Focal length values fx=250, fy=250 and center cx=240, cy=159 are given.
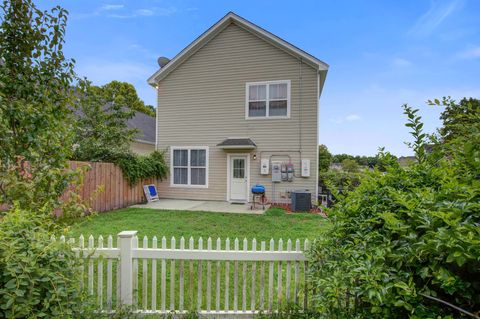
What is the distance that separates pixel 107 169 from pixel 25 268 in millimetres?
7996

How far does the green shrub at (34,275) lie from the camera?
1387mm

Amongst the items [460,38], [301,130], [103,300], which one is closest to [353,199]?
[103,300]

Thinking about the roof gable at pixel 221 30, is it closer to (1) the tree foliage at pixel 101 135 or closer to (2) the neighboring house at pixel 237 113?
(2) the neighboring house at pixel 237 113

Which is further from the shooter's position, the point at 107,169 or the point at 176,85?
the point at 176,85

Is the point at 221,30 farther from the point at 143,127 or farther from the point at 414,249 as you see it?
the point at 414,249

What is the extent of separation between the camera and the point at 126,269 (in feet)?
8.40

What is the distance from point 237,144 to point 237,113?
1.49 metres

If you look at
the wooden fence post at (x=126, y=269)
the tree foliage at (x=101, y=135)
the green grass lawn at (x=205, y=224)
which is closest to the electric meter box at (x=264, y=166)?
the green grass lawn at (x=205, y=224)

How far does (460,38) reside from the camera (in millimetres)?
6016

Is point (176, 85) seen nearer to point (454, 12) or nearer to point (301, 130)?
point (301, 130)

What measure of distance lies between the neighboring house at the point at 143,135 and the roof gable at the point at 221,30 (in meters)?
4.15

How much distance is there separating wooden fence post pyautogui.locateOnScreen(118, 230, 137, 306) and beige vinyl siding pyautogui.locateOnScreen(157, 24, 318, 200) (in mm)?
8306

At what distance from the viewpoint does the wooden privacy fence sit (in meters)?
7.91

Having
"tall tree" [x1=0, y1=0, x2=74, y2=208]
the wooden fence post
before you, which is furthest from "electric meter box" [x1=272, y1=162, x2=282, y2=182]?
"tall tree" [x1=0, y1=0, x2=74, y2=208]
